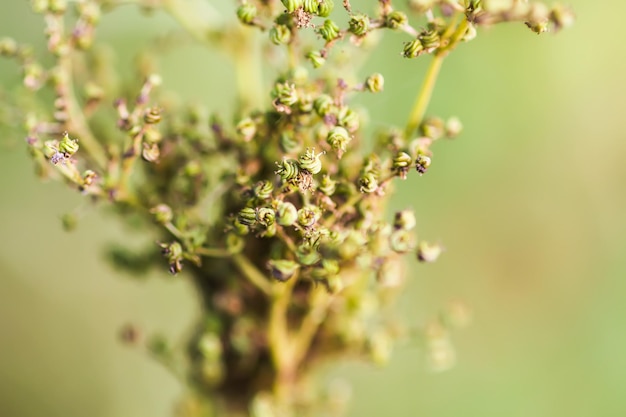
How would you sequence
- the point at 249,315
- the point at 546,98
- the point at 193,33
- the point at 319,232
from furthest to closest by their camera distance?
the point at 546,98
the point at 193,33
the point at 249,315
the point at 319,232

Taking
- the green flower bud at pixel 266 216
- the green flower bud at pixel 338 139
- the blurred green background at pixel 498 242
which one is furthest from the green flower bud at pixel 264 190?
the blurred green background at pixel 498 242

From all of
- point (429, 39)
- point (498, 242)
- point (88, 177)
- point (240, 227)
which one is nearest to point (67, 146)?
point (88, 177)

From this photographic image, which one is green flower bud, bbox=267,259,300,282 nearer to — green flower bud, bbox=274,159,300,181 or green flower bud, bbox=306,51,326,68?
green flower bud, bbox=274,159,300,181

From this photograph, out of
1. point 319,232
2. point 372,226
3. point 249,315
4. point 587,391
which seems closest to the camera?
point 319,232

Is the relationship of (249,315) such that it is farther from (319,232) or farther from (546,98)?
(546,98)

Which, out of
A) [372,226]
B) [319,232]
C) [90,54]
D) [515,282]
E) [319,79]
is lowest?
[319,232]

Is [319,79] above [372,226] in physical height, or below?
above

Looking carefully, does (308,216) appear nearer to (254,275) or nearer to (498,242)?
(254,275)

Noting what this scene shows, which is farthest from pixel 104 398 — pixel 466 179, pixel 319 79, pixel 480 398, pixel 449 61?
pixel 319 79
